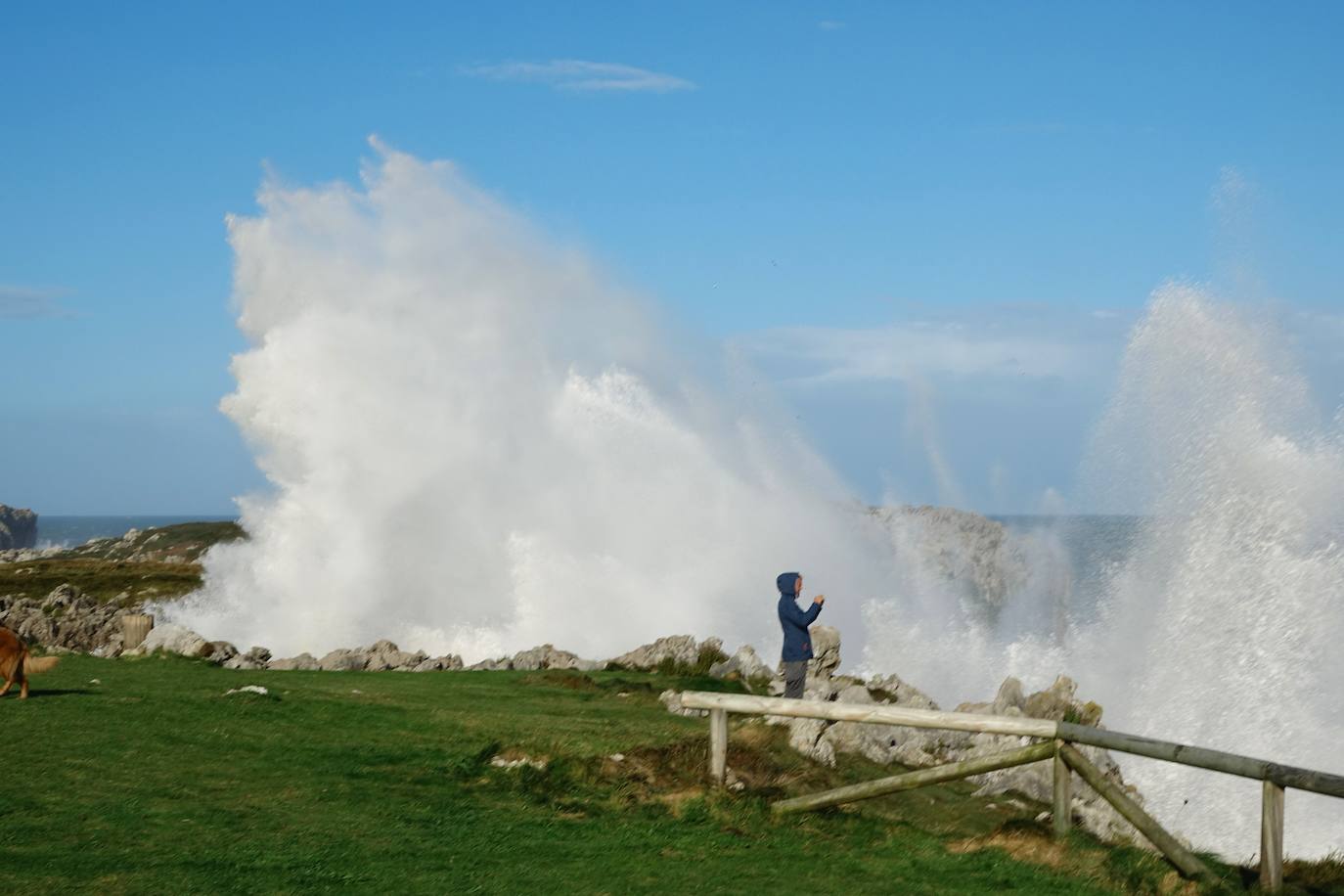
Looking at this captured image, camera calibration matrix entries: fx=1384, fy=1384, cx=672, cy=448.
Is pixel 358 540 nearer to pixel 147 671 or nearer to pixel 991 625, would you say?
pixel 147 671

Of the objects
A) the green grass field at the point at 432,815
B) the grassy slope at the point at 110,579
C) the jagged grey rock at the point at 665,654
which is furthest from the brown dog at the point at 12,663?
the grassy slope at the point at 110,579

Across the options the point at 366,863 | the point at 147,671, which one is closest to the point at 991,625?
the point at 147,671

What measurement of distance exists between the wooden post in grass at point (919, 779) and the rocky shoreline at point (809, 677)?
3687mm

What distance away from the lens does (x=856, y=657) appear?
36.2 meters

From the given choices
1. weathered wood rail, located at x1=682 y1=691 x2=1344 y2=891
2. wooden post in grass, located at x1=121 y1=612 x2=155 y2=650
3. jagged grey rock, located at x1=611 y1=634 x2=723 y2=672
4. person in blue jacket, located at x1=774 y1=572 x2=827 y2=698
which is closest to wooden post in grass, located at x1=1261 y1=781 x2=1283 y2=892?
weathered wood rail, located at x1=682 y1=691 x2=1344 y2=891

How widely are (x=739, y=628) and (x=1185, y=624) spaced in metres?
10.9

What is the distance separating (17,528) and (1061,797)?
19450cm

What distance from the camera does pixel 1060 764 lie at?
36.9 ft

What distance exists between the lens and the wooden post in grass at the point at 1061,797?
11.2 metres

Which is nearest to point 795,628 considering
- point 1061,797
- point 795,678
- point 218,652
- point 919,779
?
point 795,678

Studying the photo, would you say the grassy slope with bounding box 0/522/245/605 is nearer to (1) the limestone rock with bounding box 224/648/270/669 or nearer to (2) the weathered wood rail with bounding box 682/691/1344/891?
(1) the limestone rock with bounding box 224/648/270/669

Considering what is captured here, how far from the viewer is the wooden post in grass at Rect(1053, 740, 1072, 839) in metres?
11.2

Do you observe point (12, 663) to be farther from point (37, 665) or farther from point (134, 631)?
point (134, 631)

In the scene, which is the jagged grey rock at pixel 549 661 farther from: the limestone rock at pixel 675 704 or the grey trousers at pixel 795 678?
the grey trousers at pixel 795 678
